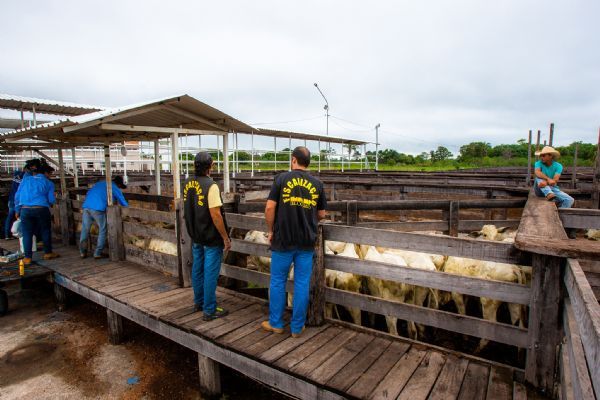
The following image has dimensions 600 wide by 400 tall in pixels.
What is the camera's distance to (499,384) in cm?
284

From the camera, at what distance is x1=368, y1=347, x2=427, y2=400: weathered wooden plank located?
108 inches

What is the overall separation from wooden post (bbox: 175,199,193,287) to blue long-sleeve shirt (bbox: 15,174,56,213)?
3.35 meters

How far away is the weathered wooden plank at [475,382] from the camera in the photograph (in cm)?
271

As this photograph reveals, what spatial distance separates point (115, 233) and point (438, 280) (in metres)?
5.53

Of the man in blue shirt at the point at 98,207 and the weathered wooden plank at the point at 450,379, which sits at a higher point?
the man in blue shirt at the point at 98,207

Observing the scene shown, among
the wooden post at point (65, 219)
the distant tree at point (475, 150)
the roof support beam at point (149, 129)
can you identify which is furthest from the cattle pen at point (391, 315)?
the distant tree at point (475, 150)

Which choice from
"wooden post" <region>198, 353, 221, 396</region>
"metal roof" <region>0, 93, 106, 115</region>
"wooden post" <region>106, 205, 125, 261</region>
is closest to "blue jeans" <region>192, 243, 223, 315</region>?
"wooden post" <region>198, 353, 221, 396</region>

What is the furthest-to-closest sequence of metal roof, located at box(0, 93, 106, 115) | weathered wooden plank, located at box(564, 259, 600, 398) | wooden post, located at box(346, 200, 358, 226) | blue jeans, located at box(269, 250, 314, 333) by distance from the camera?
metal roof, located at box(0, 93, 106, 115)
wooden post, located at box(346, 200, 358, 226)
blue jeans, located at box(269, 250, 314, 333)
weathered wooden plank, located at box(564, 259, 600, 398)

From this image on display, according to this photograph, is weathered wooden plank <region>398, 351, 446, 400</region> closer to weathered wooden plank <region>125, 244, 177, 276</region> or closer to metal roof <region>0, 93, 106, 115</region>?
weathered wooden plank <region>125, 244, 177, 276</region>

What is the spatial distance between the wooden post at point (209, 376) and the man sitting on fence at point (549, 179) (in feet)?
17.3

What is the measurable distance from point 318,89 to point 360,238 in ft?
85.2

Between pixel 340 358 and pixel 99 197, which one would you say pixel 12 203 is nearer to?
pixel 99 197

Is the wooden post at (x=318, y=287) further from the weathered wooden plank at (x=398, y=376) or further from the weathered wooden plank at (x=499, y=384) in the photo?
the weathered wooden plank at (x=499, y=384)

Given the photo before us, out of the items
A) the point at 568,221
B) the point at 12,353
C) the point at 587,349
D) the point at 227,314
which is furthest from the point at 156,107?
the point at 568,221
